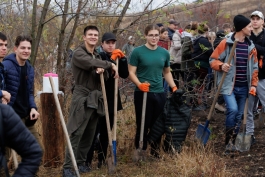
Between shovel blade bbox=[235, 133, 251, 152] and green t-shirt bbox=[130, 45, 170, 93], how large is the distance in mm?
1407

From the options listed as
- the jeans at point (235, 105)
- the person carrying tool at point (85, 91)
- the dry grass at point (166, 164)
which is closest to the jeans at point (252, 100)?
the jeans at point (235, 105)

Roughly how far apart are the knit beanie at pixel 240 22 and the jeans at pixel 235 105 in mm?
824

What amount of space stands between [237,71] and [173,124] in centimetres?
113

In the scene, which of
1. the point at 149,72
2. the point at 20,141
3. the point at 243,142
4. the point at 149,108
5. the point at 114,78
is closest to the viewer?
the point at 20,141

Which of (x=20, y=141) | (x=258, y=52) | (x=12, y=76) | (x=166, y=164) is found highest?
(x=258, y=52)

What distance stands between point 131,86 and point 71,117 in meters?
2.75

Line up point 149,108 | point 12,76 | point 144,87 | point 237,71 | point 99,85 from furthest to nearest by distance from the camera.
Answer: point 237,71 < point 149,108 < point 144,87 < point 99,85 < point 12,76

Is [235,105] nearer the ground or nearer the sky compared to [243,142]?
nearer the sky

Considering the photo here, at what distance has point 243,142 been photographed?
6.64 metres

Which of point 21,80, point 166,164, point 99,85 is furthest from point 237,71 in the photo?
point 21,80

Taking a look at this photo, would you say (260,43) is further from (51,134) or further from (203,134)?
(51,134)

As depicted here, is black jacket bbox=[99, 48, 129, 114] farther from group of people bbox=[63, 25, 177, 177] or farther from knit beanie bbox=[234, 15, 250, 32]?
knit beanie bbox=[234, 15, 250, 32]

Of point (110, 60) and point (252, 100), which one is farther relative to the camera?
point (252, 100)

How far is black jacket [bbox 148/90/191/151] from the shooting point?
641 centimetres
